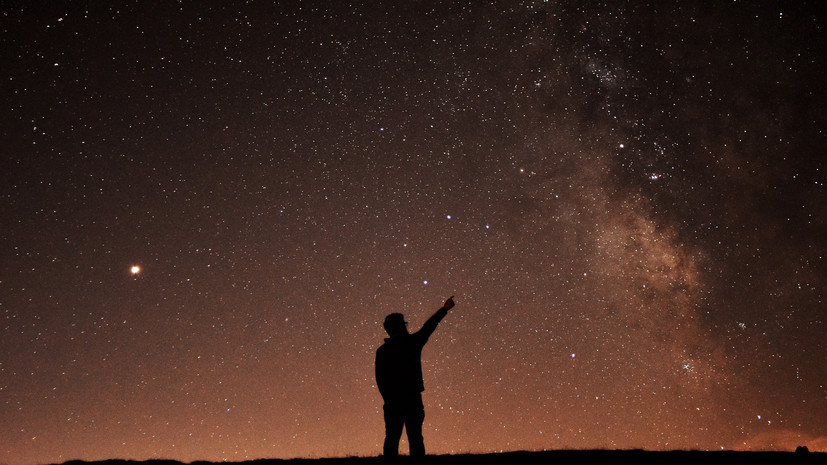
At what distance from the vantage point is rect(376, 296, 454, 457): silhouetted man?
4.32m

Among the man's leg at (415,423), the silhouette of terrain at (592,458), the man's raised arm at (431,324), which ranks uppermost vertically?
the man's raised arm at (431,324)

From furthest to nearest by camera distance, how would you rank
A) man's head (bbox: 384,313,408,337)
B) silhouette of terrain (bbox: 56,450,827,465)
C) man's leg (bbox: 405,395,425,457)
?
silhouette of terrain (bbox: 56,450,827,465) < man's head (bbox: 384,313,408,337) < man's leg (bbox: 405,395,425,457)

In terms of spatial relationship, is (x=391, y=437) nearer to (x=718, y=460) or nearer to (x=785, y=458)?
(x=718, y=460)

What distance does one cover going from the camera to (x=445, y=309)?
4516mm

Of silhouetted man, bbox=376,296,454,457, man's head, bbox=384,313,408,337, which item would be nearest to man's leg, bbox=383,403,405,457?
silhouetted man, bbox=376,296,454,457

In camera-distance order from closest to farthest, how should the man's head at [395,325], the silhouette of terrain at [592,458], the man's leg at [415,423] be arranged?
1. the man's leg at [415,423]
2. the man's head at [395,325]
3. the silhouette of terrain at [592,458]

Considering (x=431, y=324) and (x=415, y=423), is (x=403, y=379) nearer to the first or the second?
(x=415, y=423)

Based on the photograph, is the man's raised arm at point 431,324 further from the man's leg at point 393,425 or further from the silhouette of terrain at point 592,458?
the silhouette of terrain at point 592,458

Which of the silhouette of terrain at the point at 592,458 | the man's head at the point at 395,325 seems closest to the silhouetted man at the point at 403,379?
the man's head at the point at 395,325

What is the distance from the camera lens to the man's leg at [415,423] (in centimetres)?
430

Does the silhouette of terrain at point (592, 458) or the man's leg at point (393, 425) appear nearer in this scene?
the man's leg at point (393, 425)

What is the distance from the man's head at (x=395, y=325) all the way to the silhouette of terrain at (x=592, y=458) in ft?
4.53

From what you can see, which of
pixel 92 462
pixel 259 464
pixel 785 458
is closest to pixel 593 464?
pixel 785 458

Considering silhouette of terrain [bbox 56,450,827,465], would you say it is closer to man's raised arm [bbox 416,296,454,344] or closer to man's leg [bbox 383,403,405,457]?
man's leg [bbox 383,403,405,457]
